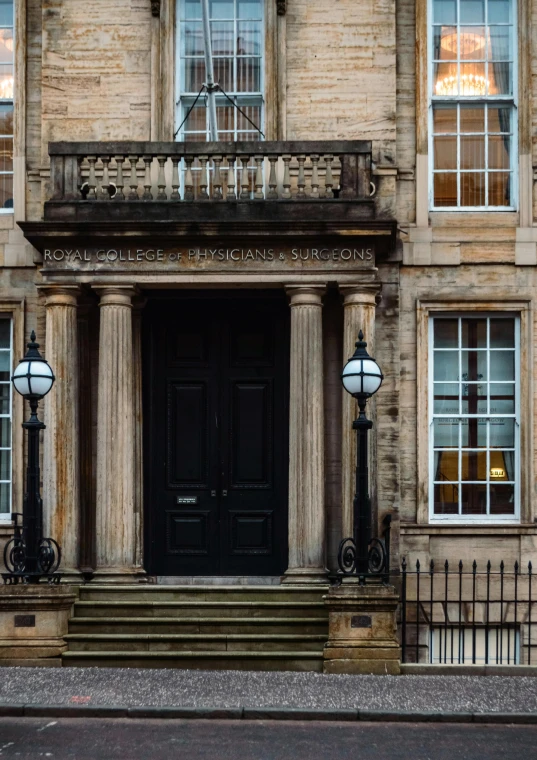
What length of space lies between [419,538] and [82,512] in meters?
4.42

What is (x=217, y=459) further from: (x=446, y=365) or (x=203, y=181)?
(x=203, y=181)

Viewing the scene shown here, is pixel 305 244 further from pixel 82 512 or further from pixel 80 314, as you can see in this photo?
pixel 82 512

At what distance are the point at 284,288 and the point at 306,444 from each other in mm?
2010

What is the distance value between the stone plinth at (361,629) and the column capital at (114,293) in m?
4.56

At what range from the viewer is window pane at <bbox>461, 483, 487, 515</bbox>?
15656 mm

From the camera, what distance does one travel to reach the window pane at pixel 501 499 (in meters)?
15.6

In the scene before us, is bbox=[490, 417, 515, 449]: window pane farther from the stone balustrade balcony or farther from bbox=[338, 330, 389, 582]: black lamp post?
the stone balustrade balcony

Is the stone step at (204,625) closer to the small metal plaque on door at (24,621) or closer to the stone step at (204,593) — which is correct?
the stone step at (204,593)

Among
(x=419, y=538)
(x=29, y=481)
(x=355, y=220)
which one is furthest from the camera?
(x=419, y=538)

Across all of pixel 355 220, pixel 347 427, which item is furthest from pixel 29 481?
pixel 355 220

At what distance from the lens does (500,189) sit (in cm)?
1602

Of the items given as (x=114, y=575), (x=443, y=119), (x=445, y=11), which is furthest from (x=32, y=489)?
(x=445, y=11)

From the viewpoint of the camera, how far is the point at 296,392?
575 inches

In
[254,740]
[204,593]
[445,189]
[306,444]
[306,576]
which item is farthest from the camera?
[445,189]
